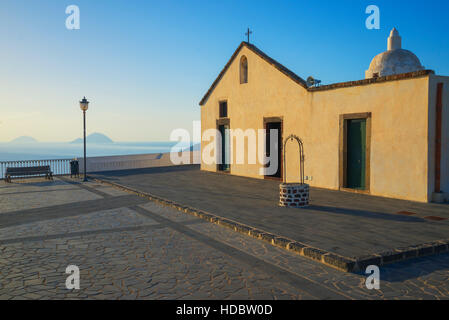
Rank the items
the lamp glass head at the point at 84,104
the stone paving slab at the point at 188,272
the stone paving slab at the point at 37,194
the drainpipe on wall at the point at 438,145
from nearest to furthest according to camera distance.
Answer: the stone paving slab at the point at 188,272 < the drainpipe on wall at the point at 438,145 < the stone paving slab at the point at 37,194 < the lamp glass head at the point at 84,104

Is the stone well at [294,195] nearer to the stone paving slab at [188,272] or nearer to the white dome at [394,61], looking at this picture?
the stone paving slab at [188,272]

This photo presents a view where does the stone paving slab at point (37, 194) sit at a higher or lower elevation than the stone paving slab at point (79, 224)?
higher

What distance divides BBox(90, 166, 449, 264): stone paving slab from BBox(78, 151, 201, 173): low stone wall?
31.4 feet

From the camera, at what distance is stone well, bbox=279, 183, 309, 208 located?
9977 mm

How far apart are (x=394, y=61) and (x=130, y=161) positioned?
18.3 meters

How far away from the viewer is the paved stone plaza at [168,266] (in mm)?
4641

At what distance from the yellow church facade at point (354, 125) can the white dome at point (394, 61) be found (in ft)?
29.8

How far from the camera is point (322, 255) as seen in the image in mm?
5781

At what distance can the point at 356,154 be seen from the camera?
41.7 feet

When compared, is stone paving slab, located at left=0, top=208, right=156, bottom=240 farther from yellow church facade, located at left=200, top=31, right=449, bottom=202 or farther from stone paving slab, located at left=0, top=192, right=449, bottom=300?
yellow church facade, located at left=200, top=31, right=449, bottom=202

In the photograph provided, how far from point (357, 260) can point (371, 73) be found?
20627 millimetres

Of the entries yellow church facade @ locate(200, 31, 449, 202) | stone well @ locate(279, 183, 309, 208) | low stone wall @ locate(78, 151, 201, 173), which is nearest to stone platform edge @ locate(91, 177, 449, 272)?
stone well @ locate(279, 183, 309, 208)

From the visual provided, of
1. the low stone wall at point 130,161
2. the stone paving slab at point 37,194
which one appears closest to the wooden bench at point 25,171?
the stone paving slab at point 37,194

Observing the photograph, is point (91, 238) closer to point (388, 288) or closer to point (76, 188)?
point (388, 288)
